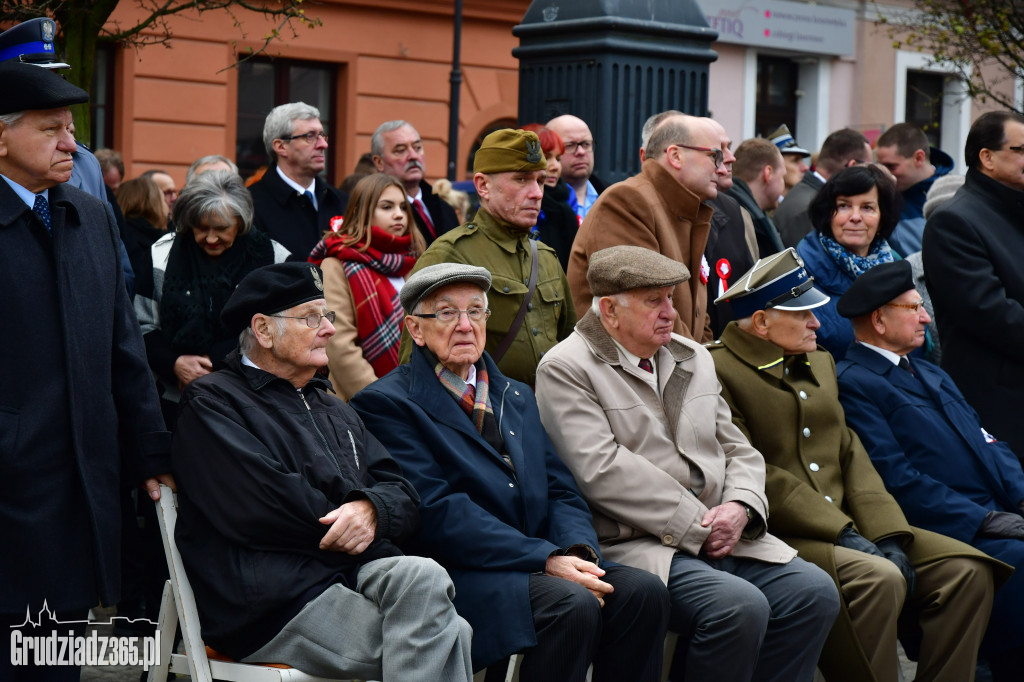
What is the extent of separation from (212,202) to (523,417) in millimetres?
1819

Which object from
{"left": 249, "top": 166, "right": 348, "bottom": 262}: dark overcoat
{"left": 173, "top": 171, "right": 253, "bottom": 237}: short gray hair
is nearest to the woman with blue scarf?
{"left": 249, "top": 166, "right": 348, "bottom": 262}: dark overcoat

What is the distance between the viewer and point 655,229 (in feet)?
19.6

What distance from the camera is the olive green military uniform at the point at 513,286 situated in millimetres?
5586

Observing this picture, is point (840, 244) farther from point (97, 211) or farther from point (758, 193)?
point (97, 211)

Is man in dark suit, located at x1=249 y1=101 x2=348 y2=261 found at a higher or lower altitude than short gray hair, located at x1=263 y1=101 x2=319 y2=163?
lower

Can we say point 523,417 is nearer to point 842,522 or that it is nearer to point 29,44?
point 842,522

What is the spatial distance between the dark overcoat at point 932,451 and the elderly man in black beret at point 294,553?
229 cm

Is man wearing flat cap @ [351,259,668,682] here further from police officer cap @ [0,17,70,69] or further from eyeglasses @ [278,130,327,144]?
eyeglasses @ [278,130,327,144]

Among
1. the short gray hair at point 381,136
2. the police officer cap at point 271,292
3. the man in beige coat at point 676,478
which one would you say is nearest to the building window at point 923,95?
the short gray hair at point 381,136

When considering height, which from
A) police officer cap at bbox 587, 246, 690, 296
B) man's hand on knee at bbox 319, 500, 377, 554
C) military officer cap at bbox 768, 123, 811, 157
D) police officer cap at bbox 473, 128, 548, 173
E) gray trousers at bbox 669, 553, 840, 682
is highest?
military officer cap at bbox 768, 123, 811, 157

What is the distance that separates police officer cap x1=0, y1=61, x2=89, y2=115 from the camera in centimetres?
396

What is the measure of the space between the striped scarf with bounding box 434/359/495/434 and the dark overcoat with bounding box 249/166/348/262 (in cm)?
219

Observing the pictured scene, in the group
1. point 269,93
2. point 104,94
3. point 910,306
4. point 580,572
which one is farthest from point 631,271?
point 269,93

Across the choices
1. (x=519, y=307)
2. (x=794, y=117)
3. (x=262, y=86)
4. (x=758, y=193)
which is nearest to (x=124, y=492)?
(x=519, y=307)
